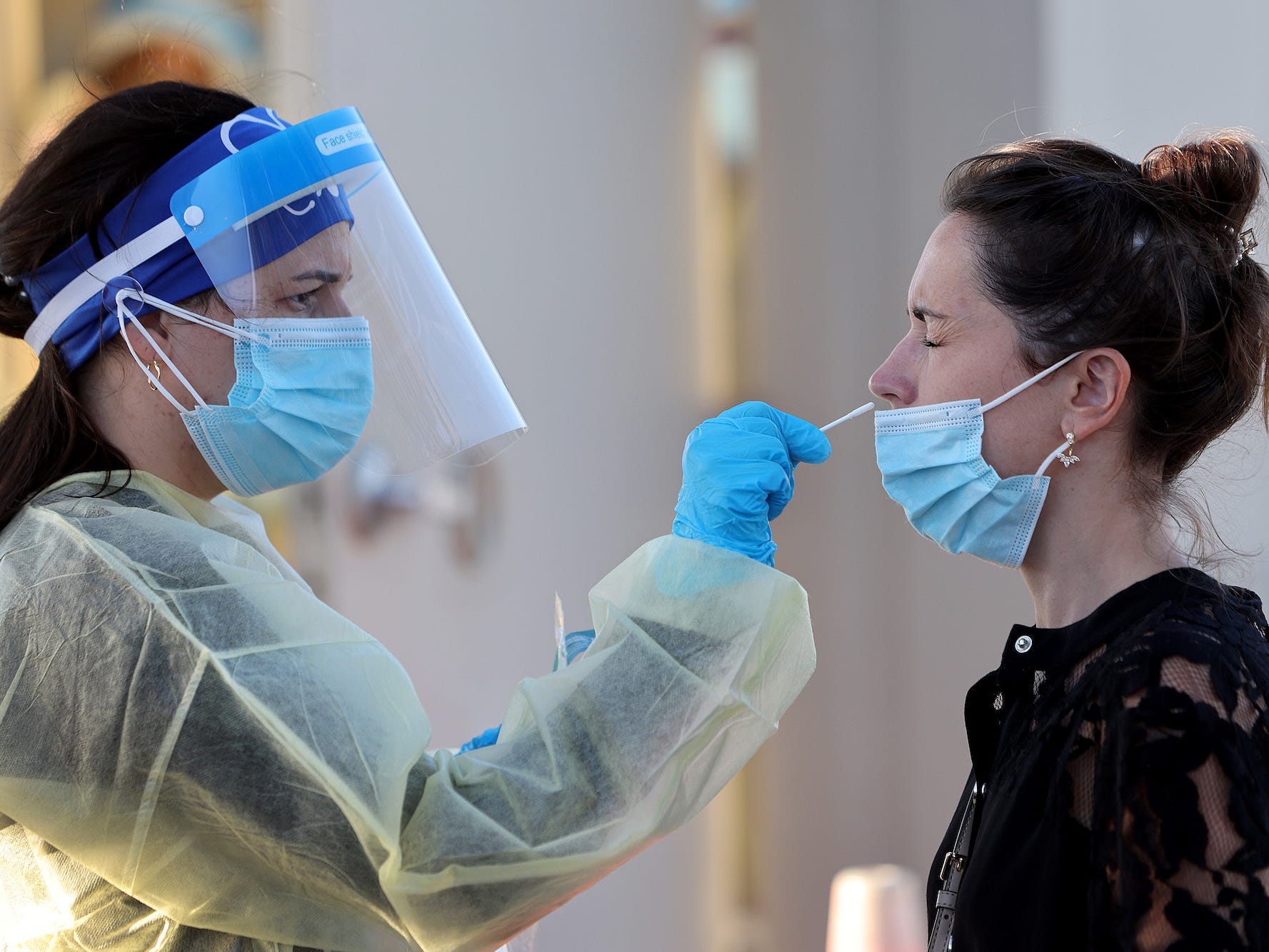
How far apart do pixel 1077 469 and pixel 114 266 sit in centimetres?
106

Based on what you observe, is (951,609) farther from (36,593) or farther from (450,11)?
(36,593)

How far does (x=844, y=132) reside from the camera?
2.83 m

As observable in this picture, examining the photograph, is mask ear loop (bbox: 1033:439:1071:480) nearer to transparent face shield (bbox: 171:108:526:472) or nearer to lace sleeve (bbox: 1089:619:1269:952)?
lace sleeve (bbox: 1089:619:1269:952)

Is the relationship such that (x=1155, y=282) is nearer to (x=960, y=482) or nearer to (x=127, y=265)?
(x=960, y=482)

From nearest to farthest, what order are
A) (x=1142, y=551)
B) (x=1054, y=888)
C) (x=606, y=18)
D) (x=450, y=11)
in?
(x=1054, y=888), (x=1142, y=551), (x=450, y=11), (x=606, y=18)

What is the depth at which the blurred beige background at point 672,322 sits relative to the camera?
8.25ft

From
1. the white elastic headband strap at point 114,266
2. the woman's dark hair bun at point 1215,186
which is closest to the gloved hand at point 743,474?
the woman's dark hair bun at point 1215,186

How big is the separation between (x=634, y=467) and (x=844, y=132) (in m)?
1.04

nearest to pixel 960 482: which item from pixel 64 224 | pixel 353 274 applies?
pixel 353 274

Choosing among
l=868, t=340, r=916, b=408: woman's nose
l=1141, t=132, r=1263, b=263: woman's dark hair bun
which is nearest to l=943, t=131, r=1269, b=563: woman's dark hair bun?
l=1141, t=132, r=1263, b=263: woman's dark hair bun

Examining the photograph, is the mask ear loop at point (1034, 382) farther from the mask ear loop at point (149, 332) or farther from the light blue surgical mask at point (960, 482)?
the mask ear loop at point (149, 332)

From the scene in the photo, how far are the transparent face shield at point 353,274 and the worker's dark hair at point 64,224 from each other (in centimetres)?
8

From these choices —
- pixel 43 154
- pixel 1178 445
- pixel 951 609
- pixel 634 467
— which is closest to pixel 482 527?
pixel 634 467

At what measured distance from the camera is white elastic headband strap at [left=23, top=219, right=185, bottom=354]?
45.1 inches
